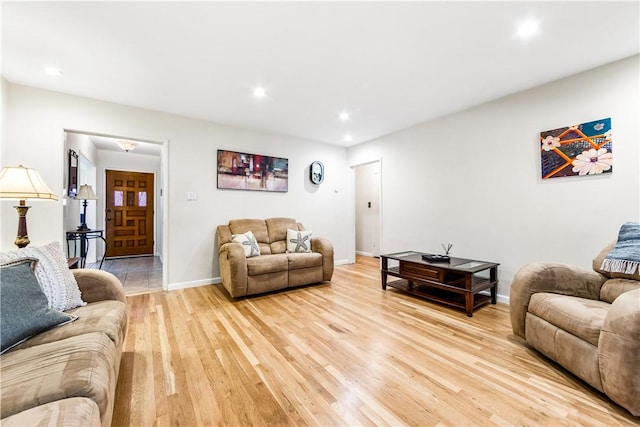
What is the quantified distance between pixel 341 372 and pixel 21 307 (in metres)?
1.73

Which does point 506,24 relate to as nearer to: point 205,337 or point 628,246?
point 628,246

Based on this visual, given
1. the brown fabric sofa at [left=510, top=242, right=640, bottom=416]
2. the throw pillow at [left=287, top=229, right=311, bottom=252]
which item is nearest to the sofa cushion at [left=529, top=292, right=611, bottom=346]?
the brown fabric sofa at [left=510, top=242, right=640, bottom=416]

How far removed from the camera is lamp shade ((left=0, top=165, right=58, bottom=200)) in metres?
1.92

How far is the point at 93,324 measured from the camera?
1376 mm

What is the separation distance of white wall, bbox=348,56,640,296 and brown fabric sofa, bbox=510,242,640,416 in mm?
622

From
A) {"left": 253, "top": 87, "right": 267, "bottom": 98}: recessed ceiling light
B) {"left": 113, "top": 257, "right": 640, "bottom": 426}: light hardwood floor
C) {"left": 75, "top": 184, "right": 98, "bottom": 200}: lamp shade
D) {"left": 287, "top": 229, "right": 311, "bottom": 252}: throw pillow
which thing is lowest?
{"left": 113, "top": 257, "right": 640, "bottom": 426}: light hardwood floor

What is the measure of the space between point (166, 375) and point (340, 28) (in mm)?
2714

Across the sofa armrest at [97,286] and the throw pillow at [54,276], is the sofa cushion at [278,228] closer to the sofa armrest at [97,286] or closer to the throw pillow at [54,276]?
the sofa armrest at [97,286]

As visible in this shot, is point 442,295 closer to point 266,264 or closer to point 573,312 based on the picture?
point 573,312

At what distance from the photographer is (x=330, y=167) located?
521 centimetres

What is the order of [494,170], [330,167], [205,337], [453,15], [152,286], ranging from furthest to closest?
[330,167] → [152,286] → [494,170] → [205,337] → [453,15]

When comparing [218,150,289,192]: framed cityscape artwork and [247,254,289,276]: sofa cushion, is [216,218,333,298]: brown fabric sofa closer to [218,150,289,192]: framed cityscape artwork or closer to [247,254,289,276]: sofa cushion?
[247,254,289,276]: sofa cushion

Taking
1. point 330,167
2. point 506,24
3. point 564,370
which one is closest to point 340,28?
point 506,24

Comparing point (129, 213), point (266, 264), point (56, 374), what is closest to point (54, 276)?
point (56, 374)
